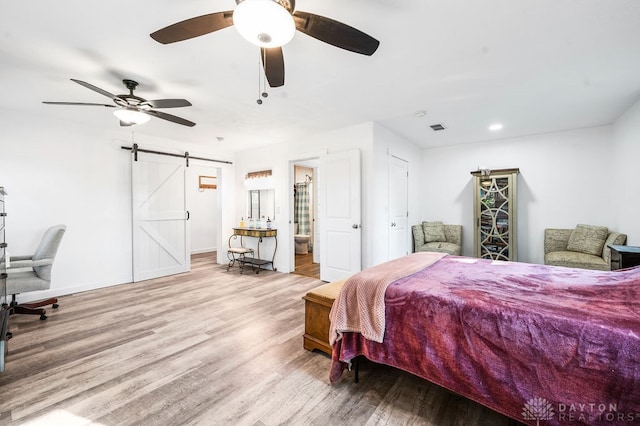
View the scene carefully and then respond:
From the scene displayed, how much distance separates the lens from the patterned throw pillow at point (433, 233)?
17.9ft

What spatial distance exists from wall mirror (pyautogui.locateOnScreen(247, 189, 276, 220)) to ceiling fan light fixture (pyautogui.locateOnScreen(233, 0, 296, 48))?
4.14 metres

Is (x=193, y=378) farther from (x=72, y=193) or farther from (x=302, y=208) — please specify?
(x=302, y=208)

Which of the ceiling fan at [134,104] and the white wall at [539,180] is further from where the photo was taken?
the white wall at [539,180]

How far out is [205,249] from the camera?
306 inches

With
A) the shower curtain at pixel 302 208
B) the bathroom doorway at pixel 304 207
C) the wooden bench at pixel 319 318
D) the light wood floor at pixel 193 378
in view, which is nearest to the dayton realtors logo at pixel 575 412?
the light wood floor at pixel 193 378

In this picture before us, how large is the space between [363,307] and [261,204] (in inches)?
166

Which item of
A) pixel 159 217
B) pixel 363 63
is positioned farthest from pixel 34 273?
pixel 363 63

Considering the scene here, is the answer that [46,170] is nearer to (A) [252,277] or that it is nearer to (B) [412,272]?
(A) [252,277]

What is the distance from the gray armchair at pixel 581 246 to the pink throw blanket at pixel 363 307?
3.38 meters

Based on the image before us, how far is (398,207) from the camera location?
493cm

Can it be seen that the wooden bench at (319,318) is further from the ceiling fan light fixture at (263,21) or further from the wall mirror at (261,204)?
the wall mirror at (261,204)

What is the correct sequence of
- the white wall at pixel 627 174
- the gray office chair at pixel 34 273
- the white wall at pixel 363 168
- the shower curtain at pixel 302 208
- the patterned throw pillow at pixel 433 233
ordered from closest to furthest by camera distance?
the gray office chair at pixel 34 273, the white wall at pixel 627 174, the white wall at pixel 363 168, the patterned throw pillow at pixel 433 233, the shower curtain at pixel 302 208

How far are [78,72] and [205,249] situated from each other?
580 cm

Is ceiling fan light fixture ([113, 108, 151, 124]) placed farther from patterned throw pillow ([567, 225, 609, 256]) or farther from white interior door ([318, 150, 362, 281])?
patterned throw pillow ([567, 225, 609, 256])
